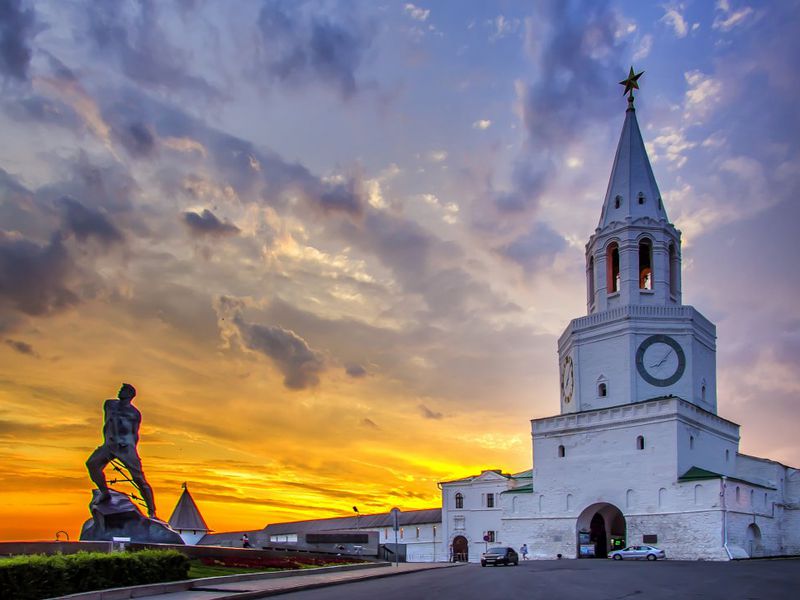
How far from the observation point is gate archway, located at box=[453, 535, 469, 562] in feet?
244

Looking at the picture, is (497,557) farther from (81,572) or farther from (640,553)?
(81,572)

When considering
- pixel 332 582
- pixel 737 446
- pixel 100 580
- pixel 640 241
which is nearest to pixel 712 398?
Result: pixel 737 446

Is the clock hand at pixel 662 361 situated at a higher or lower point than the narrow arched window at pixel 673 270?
lower

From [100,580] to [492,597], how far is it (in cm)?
953

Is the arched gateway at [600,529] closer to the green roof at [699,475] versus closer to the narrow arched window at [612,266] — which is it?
the green roof at [699,475]

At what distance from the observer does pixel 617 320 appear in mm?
59219

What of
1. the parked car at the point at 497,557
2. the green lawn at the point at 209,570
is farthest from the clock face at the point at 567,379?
the green lawn at the point at 209,570

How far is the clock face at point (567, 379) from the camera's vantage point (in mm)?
63178

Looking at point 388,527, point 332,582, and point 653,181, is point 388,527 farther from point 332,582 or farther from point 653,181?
point 332,582

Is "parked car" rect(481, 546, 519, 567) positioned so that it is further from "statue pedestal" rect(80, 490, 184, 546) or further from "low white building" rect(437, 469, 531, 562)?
"low white building" rect(437, 469, 531, 562)

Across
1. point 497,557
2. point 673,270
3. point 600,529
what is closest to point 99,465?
point 497,557

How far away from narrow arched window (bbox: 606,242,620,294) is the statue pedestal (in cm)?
4181

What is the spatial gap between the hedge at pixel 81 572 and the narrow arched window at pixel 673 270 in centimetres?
4784

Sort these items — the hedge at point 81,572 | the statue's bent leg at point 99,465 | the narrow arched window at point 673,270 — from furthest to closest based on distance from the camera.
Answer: the narrow arched window at point 673,270 < the statue's bent leg at point 99,465 < the hedge at point 81,572
